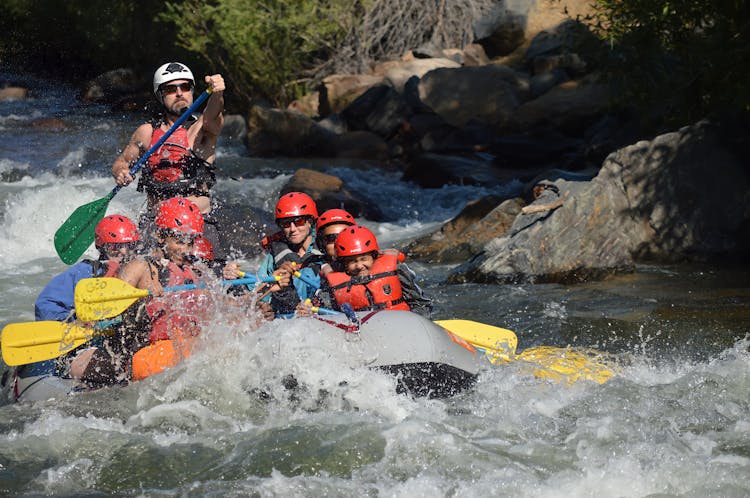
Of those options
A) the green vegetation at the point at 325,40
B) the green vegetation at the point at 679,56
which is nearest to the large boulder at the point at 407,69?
the green vegetation at the point at 325,40

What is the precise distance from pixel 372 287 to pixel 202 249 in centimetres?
98

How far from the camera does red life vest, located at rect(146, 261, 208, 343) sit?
17.7 feet

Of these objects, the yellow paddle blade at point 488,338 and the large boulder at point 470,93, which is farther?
the large boulder at point 470,93

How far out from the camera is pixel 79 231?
6.56m

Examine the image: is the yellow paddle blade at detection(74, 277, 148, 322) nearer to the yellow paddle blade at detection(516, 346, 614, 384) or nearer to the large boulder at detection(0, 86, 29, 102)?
the yellow paddle blade at detection(516, 346, 614, 384)

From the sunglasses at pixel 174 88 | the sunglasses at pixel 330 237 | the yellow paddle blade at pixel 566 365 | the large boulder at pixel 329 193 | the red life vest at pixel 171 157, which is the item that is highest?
the sunglasses at pixel 174 88

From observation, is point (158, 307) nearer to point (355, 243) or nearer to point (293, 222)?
point (293, 222)

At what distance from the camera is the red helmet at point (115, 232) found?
570cm

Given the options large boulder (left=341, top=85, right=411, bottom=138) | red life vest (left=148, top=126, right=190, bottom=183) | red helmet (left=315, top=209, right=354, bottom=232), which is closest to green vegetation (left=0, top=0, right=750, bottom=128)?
large boulder (left=341, top=85, right=411, bottom=138)

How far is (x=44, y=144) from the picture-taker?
16.5 meters

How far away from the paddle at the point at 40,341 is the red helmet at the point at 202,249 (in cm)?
72

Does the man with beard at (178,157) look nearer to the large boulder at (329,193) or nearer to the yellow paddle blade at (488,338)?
the yellow paddle blade at (488,338)

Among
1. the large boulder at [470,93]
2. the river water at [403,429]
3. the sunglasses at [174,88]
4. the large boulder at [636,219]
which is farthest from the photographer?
the large boulder at [470,93]

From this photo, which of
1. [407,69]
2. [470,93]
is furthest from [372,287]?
[407,69]
